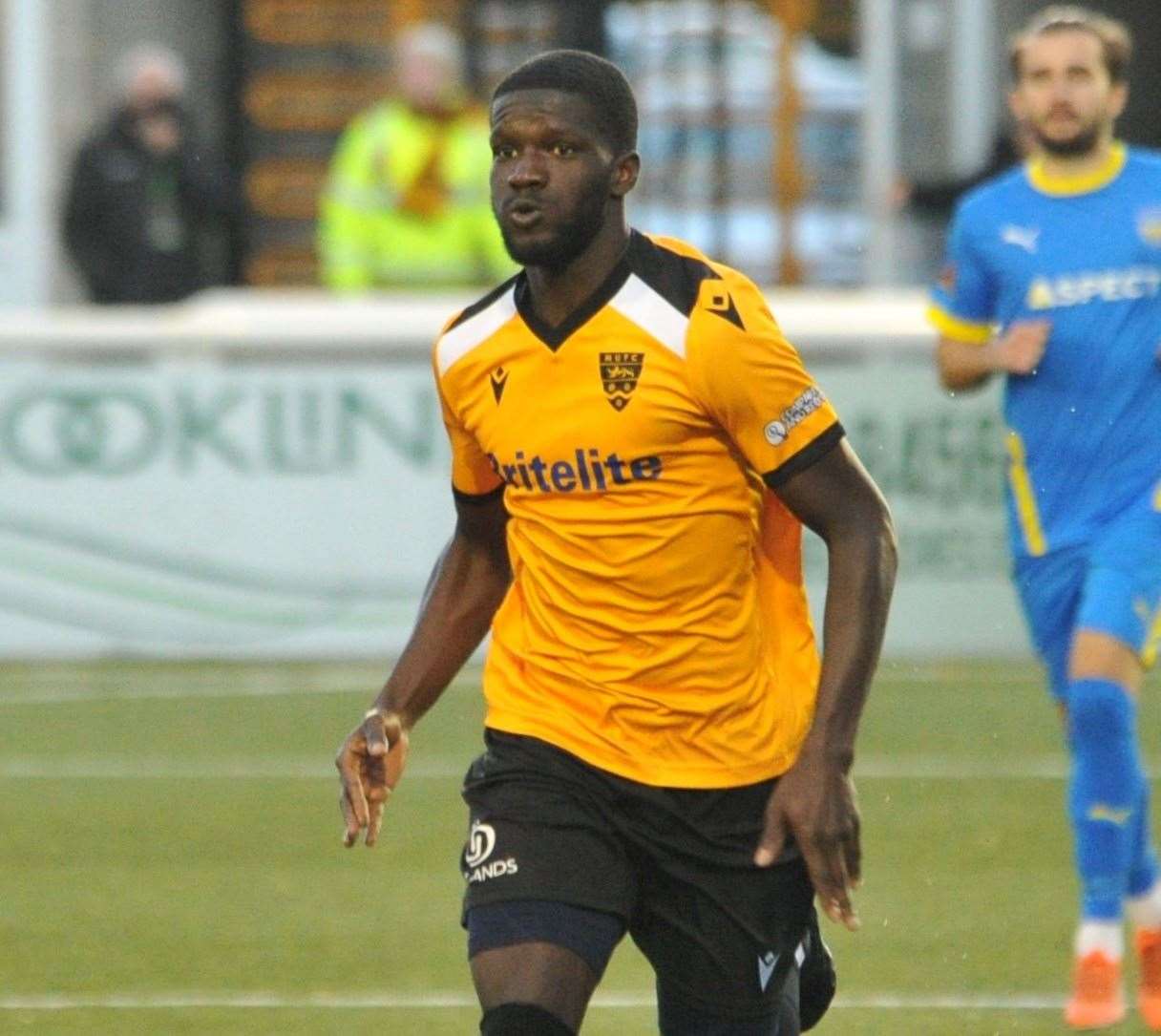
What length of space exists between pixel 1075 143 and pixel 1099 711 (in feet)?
4.19

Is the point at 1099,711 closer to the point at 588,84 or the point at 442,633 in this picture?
the point at 442,633

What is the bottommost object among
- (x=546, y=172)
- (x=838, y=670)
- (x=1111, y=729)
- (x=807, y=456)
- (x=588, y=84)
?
(x=1111, y=729)

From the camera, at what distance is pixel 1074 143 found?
22.1 feet

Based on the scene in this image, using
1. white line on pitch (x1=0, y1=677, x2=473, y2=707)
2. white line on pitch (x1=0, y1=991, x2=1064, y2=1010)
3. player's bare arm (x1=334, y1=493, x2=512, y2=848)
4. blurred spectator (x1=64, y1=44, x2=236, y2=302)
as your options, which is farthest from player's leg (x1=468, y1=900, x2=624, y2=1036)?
blurred spectator (x1=64, y1=44, x2=236, y2=302)

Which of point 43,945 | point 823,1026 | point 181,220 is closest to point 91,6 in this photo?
point 181,220

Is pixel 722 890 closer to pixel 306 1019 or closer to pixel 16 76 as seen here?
pixel 306 1019

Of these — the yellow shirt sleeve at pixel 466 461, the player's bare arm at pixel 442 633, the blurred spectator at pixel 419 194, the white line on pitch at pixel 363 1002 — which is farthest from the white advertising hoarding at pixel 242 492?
the yellow shirt sleeve at pixel 466 461

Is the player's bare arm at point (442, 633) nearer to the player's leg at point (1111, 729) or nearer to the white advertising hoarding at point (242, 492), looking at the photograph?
the player's leg at point (1111, 729)

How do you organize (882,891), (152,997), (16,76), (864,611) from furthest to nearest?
(16,76), (882,891), (152,997), (864,611)

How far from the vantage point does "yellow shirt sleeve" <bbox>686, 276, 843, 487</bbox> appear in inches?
178

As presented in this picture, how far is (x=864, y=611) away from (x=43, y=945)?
11.7ft

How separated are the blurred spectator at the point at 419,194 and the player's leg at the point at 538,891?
28.8 ft

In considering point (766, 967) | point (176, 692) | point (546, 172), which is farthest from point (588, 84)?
point (176, 692)

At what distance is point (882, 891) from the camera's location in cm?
800
